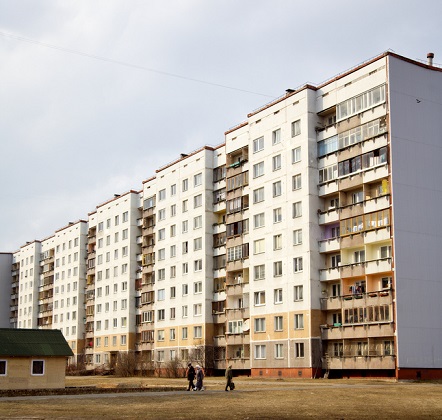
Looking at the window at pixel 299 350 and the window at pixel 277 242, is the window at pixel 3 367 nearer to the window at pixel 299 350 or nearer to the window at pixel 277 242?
the window at pixel 299 350

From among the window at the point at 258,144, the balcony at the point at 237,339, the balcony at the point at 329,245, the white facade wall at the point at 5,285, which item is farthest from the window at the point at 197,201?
the white facade wall at the point at 5,285

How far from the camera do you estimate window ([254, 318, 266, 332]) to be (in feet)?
267

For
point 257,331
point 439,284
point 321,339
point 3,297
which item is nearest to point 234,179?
point 257,331

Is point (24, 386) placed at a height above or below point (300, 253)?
below

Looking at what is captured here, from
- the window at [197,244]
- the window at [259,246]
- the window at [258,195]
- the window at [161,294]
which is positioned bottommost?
the window at [161,294]

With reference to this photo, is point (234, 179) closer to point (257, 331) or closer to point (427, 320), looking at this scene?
point (257, 331)

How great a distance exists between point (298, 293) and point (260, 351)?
8.37 metres

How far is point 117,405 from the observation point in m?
36.2

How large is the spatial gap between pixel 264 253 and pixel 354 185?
1479cm

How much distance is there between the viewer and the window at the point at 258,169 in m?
85.0

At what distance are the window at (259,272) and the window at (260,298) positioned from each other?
1.66m

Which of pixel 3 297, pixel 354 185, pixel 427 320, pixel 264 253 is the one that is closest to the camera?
pixel 427 320

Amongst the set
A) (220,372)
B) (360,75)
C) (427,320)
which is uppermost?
(360,75)

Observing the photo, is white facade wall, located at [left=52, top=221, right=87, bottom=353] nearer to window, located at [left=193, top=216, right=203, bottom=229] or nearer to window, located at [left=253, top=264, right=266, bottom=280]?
window, located at [left=193, top=216, right=203, bottom=229]
